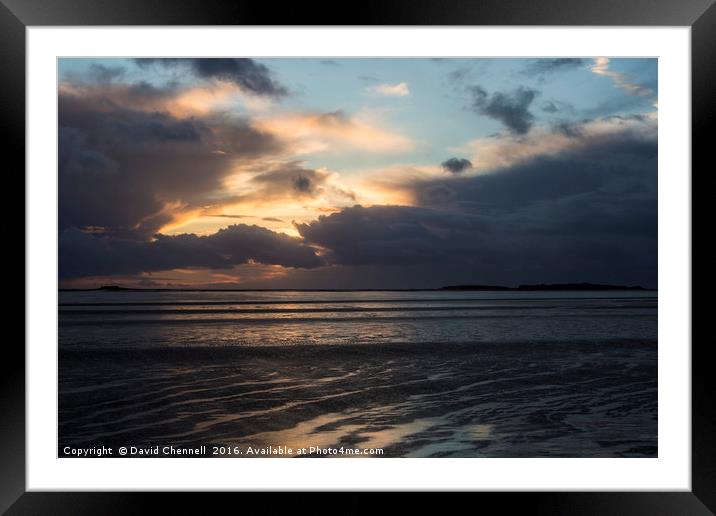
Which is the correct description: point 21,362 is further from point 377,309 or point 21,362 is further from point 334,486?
point 377,309

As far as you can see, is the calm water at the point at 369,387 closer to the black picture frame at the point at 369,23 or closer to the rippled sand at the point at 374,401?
the rippled sand at the point at 374,401

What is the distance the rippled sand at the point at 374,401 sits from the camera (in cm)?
278

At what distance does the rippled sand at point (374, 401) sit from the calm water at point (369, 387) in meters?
0.01

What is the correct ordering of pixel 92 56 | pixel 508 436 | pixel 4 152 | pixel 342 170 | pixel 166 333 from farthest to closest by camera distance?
pixel 342 170 → pixel 166 333 → pixel 508 436 → pixel 92 56 → pixel 4 152

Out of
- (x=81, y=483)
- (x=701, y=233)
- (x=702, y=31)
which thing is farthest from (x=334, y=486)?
(x=702, y=31)

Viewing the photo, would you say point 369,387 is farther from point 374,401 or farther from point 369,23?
point 369,23

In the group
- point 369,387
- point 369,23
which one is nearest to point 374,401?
point 369,387

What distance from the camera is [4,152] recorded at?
164cm

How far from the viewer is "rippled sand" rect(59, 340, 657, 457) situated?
2.78m

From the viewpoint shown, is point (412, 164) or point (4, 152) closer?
point (4, 152)

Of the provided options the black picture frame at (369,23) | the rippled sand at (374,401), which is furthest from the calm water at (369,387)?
the black picture frame at (369,23)

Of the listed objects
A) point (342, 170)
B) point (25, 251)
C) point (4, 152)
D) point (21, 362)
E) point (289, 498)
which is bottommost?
point (289, 498)

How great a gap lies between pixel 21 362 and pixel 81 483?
46 centimetres

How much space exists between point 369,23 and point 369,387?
3.01 meters
